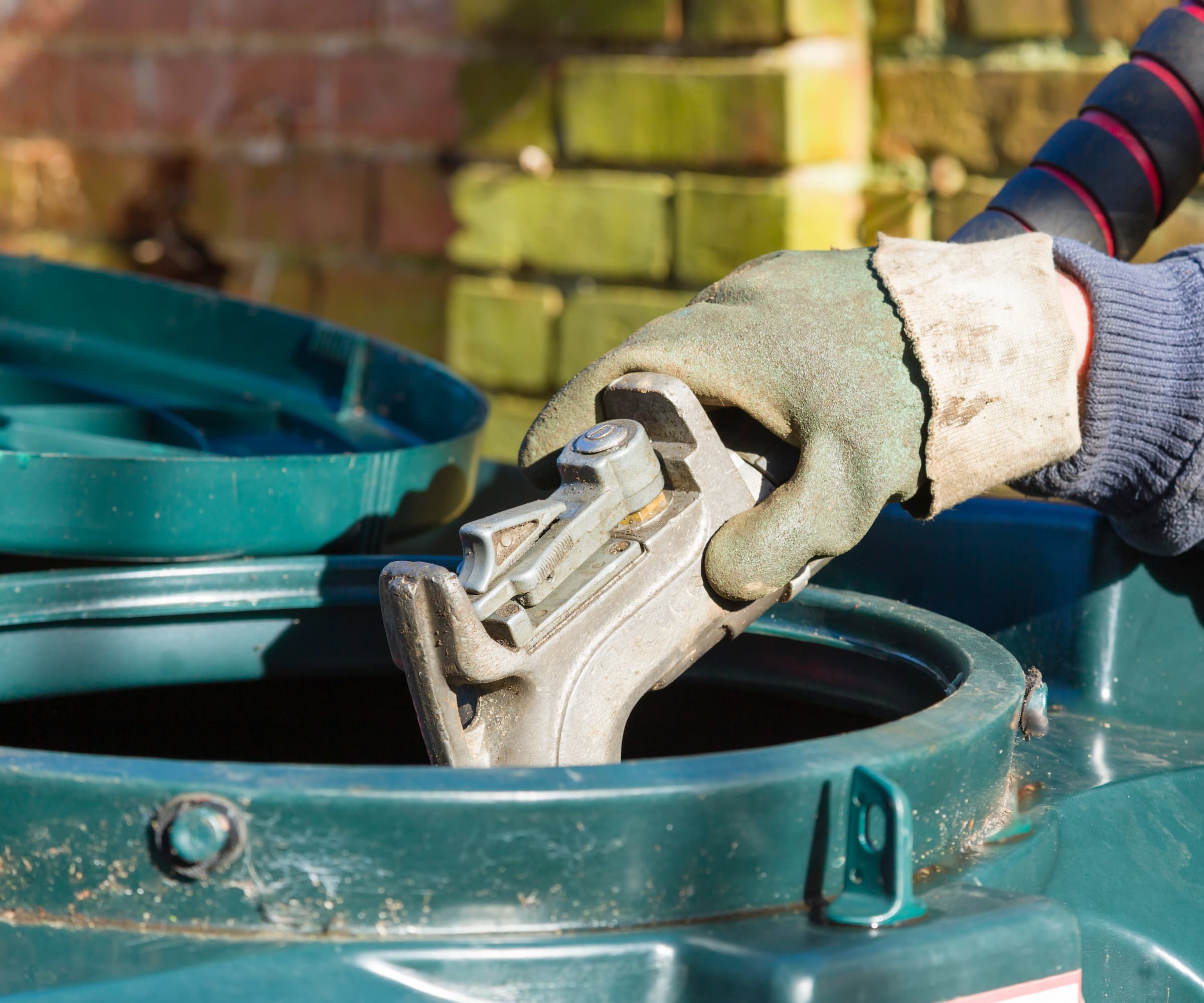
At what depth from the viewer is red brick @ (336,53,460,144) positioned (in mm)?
2807

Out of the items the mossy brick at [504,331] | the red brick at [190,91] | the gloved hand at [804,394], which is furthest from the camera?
the red brick at [190,91]

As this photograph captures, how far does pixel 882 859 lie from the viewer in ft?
2.12

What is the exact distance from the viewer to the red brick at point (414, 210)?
2.85 metres

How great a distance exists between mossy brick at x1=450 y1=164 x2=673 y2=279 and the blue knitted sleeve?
160 cm

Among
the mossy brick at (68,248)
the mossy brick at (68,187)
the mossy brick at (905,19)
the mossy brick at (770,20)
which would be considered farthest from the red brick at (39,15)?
the mossy brick at (905,19)

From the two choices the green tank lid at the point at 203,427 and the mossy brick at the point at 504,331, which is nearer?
the green tank lid at the point at 203,427

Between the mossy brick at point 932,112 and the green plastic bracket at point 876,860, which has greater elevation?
the mossy brick at point 932,112

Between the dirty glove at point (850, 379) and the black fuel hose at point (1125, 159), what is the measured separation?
0.94 ft

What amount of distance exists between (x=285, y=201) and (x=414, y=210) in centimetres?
39

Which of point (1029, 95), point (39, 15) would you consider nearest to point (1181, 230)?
point (1029, 95)

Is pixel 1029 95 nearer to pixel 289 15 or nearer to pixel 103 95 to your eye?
pixel 289 15

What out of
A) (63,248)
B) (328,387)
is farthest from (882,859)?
(63,248)

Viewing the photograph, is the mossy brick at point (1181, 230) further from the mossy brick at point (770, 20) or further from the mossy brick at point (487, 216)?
the mossy brick at point (487, 216)

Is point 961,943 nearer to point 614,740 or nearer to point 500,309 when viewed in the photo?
point 614,740
